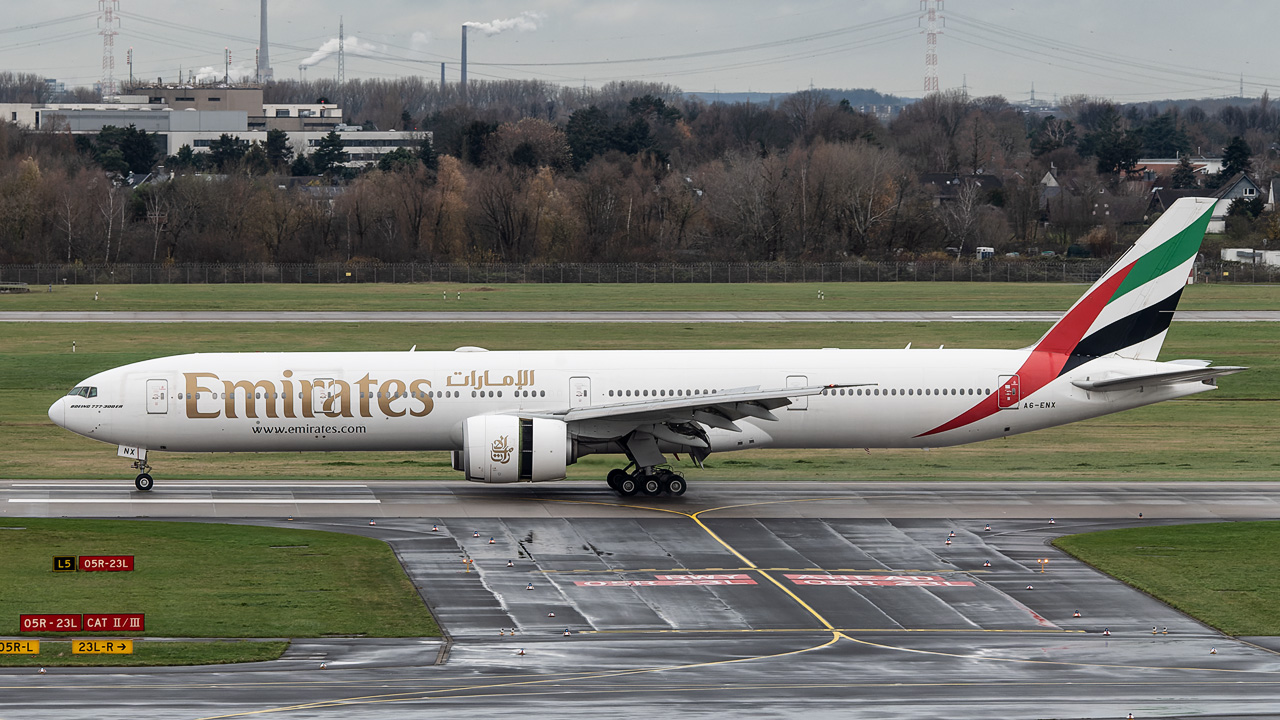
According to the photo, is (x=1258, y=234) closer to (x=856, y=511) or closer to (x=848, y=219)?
(x=848, y=219)

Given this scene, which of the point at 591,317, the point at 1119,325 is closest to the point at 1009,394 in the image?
the point at 1119,325

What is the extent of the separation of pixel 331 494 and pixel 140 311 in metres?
60.9

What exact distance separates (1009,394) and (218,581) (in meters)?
23.0

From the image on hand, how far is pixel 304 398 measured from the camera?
39.9 m

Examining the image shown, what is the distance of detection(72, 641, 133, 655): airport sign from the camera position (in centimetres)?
2366

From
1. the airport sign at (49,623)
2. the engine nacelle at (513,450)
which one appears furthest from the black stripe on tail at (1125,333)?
the airport sign at (49,623)

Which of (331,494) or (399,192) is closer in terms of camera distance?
(331,494)

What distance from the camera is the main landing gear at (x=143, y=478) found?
4034 cm

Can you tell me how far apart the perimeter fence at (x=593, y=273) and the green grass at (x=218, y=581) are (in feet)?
288

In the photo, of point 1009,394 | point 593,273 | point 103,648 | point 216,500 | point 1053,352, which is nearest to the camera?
point 103,648

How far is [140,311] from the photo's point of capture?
95625 millimetres

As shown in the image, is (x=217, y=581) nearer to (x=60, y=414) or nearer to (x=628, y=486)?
(x=60, y=414)

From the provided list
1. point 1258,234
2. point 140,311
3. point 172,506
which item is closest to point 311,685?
point 172,506

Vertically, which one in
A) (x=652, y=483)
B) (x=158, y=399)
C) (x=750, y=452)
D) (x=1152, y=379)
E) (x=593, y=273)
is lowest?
(x=750, y=452)
